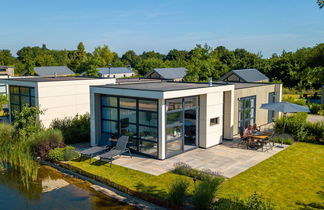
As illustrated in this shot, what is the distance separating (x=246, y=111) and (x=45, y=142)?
11432 millimetres

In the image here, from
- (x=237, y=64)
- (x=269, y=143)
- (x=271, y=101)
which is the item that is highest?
(x=237, y=64)

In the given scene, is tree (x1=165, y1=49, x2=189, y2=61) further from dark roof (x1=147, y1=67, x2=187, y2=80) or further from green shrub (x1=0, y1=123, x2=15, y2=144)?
green shrub (x1=0, y1=123, x2=15, y2=144)

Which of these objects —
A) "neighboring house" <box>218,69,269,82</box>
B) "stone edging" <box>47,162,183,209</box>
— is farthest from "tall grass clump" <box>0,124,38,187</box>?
"neighboring house" <box>218,69,269,82</box>

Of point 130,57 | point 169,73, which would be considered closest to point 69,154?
point 169,73

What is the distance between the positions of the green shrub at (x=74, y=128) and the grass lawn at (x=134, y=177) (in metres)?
3.28

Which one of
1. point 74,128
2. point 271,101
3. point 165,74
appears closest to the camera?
point 74,128

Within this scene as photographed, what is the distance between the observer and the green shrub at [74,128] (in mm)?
15717

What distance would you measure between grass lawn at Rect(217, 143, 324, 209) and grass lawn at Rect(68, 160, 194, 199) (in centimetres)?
170

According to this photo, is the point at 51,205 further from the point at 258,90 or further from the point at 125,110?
the point at 258,90

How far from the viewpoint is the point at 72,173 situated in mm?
11742

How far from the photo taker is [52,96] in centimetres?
1705

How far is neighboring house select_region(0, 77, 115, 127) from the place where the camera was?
54.6 feet

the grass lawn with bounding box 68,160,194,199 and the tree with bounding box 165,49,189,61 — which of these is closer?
the grass lawn with bounding box 68,160,194,199

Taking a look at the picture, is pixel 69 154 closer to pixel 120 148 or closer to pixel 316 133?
pixel 120 148
